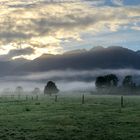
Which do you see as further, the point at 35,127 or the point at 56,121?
the point at 56,121

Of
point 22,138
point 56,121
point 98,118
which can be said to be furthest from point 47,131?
point 98,118

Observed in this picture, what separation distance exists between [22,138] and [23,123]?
10.8m

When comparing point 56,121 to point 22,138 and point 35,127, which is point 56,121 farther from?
point 22,138

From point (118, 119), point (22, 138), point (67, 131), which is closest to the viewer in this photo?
point (22, 138)

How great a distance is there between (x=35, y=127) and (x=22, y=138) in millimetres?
7119

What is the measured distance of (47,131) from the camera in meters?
42.6

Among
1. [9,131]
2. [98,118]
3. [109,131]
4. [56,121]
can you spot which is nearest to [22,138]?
[9,131]

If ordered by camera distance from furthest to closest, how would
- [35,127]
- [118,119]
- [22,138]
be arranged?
A: [118,119], [35,127], [22,138]

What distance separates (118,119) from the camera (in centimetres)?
5266

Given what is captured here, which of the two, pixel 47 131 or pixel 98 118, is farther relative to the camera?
pixel 98 118

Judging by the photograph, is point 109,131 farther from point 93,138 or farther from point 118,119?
point 118,119

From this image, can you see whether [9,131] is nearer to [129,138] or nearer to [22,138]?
[22,138]

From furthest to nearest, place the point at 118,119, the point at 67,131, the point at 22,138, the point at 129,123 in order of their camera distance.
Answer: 1. the point at 118,119
2. the point at 129,123
3. the point at 67,131
4. the point at 22,138

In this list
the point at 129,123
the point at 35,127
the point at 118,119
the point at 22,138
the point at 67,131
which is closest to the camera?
the point at 22,138
